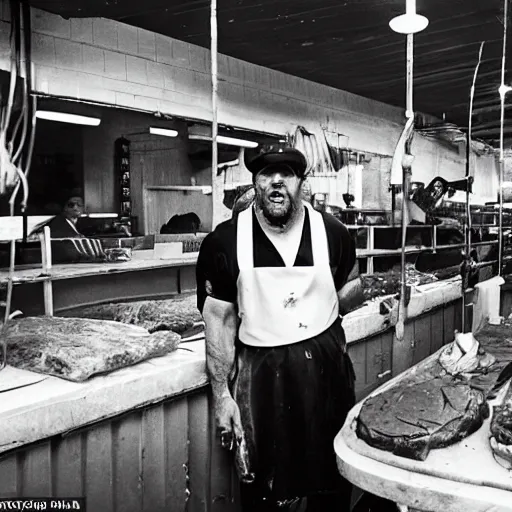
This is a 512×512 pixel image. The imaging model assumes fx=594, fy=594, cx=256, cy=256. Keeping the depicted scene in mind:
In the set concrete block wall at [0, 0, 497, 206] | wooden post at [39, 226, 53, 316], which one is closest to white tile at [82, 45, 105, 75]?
concrete block wall at [0, 0, 497, 206]

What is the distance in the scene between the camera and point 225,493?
2576mm

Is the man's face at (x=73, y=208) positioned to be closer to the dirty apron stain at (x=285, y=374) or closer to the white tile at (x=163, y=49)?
the white tile at (x=163, y=49)

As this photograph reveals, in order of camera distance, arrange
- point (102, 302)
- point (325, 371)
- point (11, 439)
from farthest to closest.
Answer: point (102, 302)
point (325, 371)
point (11, 439)

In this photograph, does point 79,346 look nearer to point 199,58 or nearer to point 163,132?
point 163,132

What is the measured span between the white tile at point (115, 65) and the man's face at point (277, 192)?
233 cm

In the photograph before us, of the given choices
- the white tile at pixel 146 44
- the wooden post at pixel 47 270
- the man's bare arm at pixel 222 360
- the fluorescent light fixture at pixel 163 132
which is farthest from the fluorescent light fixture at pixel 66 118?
the man's bare arm at pixel 222 360

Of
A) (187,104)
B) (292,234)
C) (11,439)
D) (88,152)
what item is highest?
(187,104)

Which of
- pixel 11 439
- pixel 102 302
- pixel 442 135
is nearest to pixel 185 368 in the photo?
pixel 11 439

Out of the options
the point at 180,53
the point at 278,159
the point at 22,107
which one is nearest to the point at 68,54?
the point at 22,107

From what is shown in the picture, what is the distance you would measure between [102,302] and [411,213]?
3.09 meters

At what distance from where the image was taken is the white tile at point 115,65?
13.5 feet

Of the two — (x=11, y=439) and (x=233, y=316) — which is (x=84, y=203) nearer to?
(x=233, y=316)

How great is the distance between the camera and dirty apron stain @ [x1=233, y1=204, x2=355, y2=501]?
7.41 ft

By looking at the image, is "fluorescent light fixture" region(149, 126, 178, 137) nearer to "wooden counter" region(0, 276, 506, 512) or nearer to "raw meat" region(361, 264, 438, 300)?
"raw meat" region(361, 264, 438, 300)
